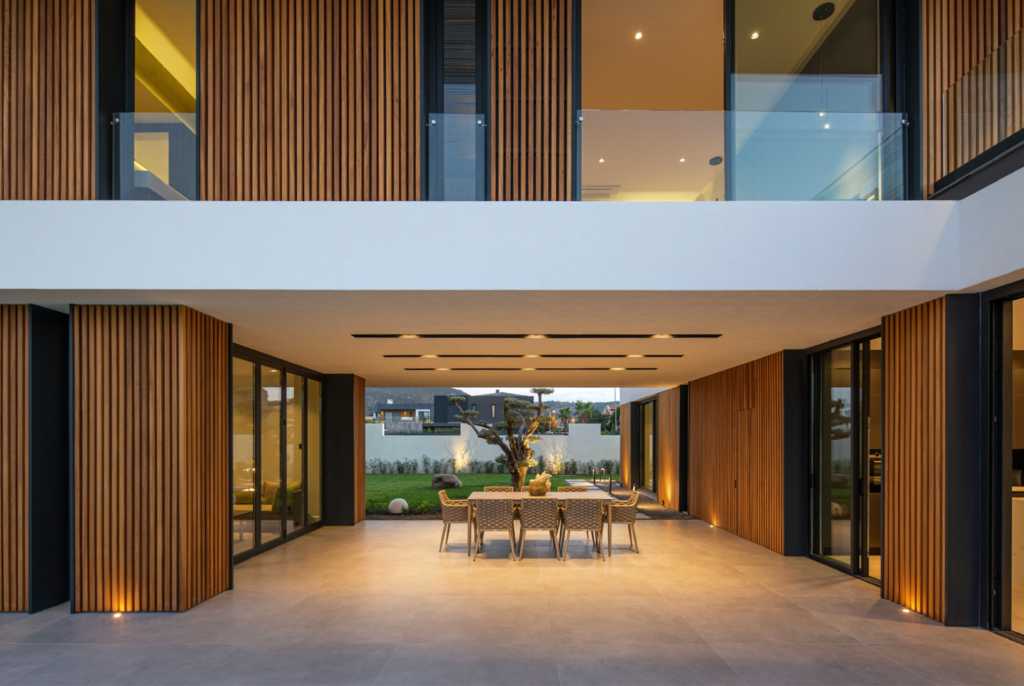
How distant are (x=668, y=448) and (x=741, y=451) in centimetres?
448

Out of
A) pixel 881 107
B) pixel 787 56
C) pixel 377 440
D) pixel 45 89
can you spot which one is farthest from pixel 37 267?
pixel 377 440

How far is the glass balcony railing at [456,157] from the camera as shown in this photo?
18.6ft

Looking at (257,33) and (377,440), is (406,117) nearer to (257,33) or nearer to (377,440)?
(257,33)

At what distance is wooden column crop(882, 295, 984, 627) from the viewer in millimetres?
5301

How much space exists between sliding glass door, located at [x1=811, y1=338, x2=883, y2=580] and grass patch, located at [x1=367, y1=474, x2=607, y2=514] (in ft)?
20.5

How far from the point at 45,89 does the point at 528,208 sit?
450cm

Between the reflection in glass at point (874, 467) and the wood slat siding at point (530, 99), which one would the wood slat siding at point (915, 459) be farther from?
the wood slat siding at point (530, 99)

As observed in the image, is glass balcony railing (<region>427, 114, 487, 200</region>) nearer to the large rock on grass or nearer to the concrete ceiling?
the concrete ceiling

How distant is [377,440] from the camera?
80.0 ft

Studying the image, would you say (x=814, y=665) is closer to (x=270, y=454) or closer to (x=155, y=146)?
(x=155, y=146)

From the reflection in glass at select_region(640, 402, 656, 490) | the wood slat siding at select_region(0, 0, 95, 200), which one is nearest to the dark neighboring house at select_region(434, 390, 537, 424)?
the reflection in glass at select_region(640, 402, 656, 490)

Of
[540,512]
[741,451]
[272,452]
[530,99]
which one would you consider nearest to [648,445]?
[741,451]

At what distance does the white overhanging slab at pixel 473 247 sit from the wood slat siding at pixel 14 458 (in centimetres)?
110

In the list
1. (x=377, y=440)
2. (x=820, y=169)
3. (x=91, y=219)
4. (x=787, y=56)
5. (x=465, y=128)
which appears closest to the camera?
(x=91, y=219)
